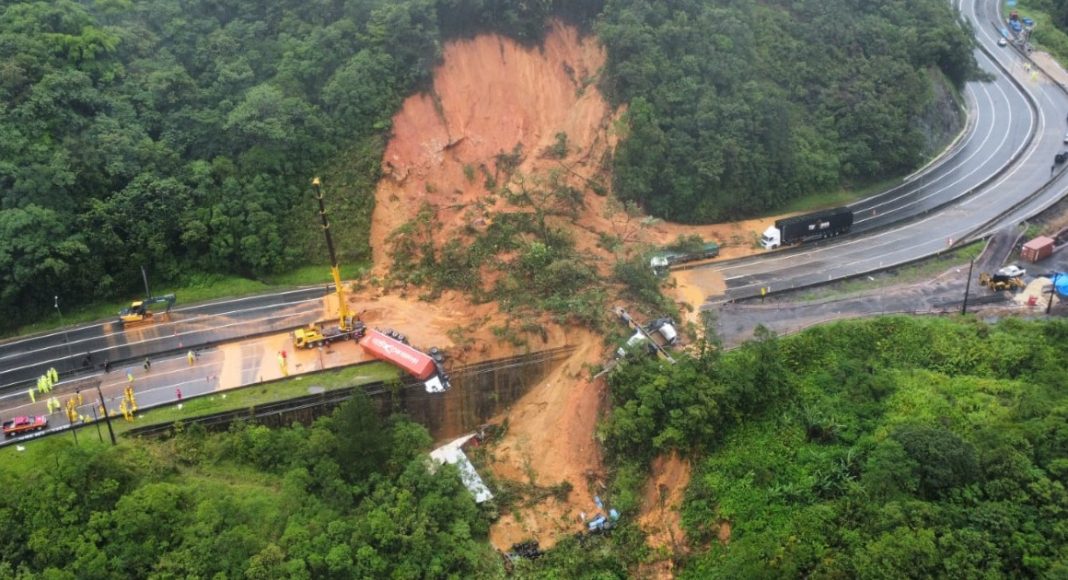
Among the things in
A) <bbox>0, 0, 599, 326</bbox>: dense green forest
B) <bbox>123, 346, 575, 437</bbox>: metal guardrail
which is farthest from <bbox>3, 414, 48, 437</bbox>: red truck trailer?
<bbox>0, 0, 599, 326</bbox>: dense green forest

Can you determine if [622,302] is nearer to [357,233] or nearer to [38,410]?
[357,233]

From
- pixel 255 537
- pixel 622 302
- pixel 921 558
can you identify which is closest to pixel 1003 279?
pixel 622 302

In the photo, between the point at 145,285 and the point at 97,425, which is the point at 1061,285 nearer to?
the point at 97,425

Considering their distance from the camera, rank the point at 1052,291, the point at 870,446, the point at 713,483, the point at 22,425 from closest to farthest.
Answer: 1. the point at 870,446
2. the point at 713,483
3. the point at 22,425
4. the point at 1052,291

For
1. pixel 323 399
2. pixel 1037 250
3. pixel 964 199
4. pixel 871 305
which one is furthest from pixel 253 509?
pixel 964 199

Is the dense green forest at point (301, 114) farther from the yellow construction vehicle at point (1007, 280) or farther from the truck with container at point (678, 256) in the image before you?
the yellow construction vehicle at point (1007, 280)

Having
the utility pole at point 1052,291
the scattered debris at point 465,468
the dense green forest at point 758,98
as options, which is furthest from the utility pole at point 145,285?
the utility pole at point 1052,291
